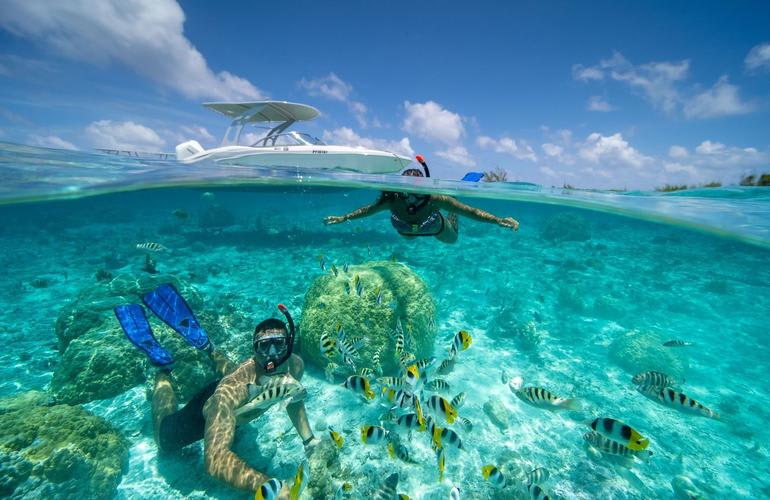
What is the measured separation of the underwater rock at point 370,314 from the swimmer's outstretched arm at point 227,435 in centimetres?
211

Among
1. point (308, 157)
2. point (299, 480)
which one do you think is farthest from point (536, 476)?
point (308, 157)

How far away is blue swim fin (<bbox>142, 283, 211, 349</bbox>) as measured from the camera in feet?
21.7

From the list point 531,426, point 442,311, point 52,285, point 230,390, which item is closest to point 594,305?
point 442,311

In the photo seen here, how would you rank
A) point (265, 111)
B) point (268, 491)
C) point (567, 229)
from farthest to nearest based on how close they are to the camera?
point (567, 229) → point (265, 111) → point (268, 491)

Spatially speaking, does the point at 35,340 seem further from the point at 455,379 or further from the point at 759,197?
the point at 759,197

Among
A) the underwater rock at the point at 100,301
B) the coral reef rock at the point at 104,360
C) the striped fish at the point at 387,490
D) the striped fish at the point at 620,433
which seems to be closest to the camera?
the striped fish at the point at 620,433

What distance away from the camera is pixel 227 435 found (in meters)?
4.62

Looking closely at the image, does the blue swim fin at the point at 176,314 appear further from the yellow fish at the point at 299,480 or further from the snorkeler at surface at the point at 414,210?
the yellow fish at the point at 299,480

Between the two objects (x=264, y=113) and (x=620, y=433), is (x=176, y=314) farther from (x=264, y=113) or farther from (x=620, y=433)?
(x=264, y=113)

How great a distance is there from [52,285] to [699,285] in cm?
3240

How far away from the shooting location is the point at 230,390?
4.97 metres

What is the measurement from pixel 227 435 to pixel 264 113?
14.3m

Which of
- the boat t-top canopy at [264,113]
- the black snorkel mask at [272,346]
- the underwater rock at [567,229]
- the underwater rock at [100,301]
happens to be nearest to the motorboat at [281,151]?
the boat t-top canopy at [264,113]

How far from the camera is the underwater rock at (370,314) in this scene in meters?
7.15
